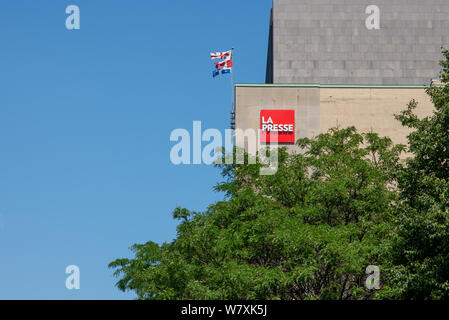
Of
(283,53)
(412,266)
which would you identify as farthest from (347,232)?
(283,53)

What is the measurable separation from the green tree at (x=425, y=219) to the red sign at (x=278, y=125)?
34204 millimetres

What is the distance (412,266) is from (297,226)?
6.13 m

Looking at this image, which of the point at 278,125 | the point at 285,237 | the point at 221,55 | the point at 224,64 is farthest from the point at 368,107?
the point at 285,237

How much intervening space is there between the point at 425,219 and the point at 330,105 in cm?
4226

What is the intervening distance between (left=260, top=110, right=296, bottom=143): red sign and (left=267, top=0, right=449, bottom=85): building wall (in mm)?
31865

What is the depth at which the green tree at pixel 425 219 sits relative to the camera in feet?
83.6

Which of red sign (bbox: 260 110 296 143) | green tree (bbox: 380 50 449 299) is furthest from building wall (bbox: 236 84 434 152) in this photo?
green tree (bbox: 380 50 449 299)

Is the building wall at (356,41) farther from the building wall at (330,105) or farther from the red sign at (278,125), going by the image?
the red sign at (278,125)

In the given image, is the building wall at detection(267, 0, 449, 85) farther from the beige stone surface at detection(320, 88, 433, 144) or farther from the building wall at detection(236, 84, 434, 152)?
the building wall at detection(236, 84, 434, 152)

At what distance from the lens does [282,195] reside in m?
36.3

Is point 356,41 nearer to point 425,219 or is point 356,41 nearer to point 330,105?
point 330,105

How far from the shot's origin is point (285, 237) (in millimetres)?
30406

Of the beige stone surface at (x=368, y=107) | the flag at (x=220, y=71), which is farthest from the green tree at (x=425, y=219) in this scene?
the flag at (x=220, y=71)

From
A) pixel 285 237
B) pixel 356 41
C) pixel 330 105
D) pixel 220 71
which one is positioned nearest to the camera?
pixel 285 237
